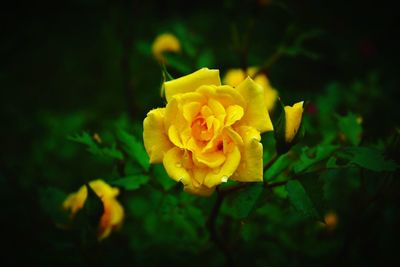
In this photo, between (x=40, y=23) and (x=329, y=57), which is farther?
(x=40, y=23)

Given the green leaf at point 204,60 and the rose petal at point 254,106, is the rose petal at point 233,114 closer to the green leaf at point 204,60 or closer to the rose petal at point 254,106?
the rose petal at point 254,106

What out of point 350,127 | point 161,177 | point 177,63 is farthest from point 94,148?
point 350,127

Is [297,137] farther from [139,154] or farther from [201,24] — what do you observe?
[201,24]

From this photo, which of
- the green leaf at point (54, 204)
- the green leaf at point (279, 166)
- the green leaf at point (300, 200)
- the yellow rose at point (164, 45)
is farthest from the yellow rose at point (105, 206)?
the yellow rose at point (164, 45)

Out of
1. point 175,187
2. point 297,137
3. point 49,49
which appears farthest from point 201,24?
point 297,137

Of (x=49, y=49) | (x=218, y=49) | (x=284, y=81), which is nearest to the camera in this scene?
(x=284, y=81)

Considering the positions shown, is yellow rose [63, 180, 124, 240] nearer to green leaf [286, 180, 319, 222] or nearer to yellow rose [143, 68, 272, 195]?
yellow rose [143, 68, 272, 195]

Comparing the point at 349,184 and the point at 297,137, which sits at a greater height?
the point at 297,137
